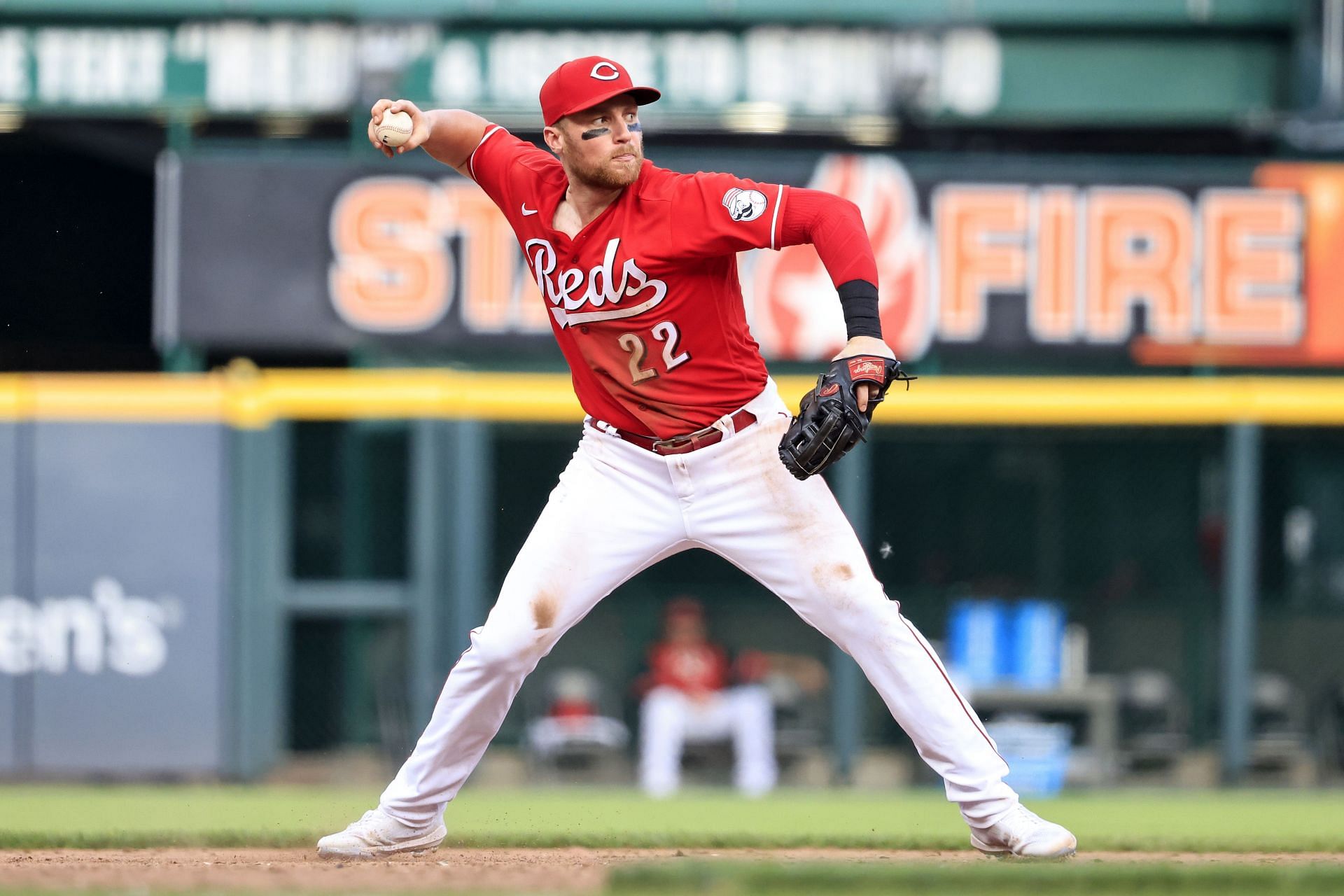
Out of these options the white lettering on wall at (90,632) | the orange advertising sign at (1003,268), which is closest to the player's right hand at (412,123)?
the orange advertising sign at (1003,268)

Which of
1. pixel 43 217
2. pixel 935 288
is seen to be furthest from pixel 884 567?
pixel 43 217

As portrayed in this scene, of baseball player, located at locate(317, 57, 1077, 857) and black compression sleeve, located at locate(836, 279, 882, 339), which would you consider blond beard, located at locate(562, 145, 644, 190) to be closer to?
baseball player, located at locate(317, 57, 1077, 857)

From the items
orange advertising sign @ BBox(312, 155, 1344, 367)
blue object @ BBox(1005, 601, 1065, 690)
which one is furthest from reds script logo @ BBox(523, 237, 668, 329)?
blue object @ BBox(1005, 601, 1065, 690)

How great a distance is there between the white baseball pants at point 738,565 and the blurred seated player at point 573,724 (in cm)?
464

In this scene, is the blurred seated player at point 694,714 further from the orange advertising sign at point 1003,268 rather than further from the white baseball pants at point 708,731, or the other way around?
the orange advertising sign at point 1003,268

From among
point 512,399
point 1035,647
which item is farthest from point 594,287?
point 1035,647

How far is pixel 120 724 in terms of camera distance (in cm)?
847

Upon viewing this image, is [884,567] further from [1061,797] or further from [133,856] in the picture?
[133,856]

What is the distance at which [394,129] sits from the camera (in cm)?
433

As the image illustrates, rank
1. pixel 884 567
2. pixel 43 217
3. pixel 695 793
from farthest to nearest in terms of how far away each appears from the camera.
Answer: pixel 43 217 < pixel 884 567 < pixel 695 793

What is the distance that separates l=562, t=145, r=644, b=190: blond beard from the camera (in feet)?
13.4

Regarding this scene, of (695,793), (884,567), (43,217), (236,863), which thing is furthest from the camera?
(43,217)

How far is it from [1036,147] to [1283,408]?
2.36 metres

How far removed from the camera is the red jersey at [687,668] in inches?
348
